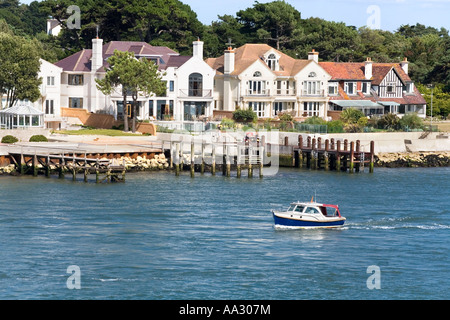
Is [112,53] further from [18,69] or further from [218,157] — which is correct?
[218,157]

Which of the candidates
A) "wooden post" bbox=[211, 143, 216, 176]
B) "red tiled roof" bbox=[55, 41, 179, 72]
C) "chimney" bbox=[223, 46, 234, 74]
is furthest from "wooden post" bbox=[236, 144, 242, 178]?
"chimney" bbox=[223, 46, 234, 74]

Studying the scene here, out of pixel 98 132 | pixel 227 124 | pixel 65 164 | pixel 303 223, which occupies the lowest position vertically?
pixel 303 223

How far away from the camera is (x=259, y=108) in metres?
119

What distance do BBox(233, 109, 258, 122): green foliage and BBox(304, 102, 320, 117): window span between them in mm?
11691

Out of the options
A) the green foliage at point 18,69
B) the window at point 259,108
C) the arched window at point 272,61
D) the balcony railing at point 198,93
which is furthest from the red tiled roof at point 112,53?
the arched window at point 272,61

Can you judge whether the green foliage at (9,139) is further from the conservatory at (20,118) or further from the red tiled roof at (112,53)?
the red tiled roof at (112,53)


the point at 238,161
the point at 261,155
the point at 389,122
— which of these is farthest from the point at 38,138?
→ the point at 389,122

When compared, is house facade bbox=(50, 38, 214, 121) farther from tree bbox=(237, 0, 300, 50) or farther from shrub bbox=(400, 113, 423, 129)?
tree bbox=(237, 0, 300, 50)

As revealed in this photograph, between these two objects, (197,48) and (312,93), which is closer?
(197,48)

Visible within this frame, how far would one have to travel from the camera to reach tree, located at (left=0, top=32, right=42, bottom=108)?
336ft

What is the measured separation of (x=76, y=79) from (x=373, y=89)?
40217mm
